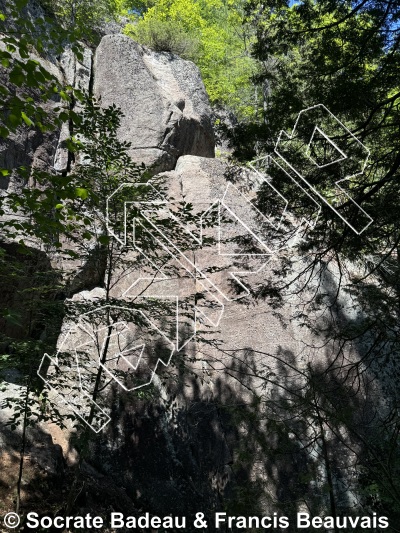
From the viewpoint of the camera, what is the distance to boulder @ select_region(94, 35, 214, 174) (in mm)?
10172

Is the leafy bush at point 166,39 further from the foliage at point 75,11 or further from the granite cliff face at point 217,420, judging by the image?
the granite cliff face at point 217,420

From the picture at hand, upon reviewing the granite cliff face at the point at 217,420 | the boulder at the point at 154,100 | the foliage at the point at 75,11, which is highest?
the foliage at the point at 75,11

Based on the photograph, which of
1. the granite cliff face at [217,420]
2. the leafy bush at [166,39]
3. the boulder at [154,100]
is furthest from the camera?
the leafy bush at [166,39]

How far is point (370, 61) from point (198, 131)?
7318mm

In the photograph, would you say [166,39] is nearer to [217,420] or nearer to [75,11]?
[75,11]

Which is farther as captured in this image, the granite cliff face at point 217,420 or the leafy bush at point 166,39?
the leafy bush at point 166,39

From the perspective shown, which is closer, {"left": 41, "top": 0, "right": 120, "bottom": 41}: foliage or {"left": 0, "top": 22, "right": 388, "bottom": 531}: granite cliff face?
{"left": 0, "top": 22, "right": 388, "bottom": 531}: granite cliff face

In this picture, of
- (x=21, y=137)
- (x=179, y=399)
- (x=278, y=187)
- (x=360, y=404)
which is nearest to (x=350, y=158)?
(x=278, y=187)

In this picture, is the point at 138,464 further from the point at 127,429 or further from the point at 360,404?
the point at 360,404

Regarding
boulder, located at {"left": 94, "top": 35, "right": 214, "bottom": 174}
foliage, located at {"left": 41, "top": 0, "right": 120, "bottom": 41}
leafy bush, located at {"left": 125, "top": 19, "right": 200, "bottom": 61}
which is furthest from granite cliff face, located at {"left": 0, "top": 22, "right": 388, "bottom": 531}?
foliage, located at {"left": 41, "top": 0, "right": 120, "bottom": 41}

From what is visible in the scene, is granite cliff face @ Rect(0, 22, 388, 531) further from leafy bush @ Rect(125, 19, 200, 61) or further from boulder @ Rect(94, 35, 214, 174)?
leafy bush @ Rect(125, 19, 200, 61)

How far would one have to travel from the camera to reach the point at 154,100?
35.0 ft

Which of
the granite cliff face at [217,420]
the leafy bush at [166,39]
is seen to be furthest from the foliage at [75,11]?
the granite cliff face at [217,420]

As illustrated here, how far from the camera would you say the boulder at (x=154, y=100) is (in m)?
10.2
